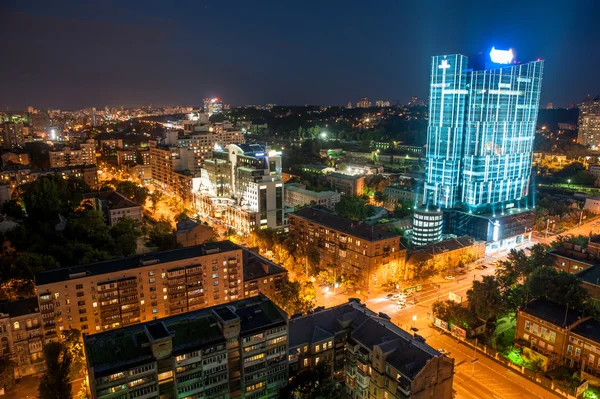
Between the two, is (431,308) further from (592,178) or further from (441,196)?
(592,178)

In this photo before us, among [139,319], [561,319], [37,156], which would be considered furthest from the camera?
[37,156]

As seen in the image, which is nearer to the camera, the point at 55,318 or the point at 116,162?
the point at 55,318

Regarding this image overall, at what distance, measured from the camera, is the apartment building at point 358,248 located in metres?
37.1

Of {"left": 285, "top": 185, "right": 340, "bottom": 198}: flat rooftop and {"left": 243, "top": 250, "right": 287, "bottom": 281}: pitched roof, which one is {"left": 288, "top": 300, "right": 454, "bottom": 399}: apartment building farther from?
{"left": 285, "top": 185, "right": 340, "bottom": 198}: flat rooftop

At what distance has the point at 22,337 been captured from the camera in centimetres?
2594

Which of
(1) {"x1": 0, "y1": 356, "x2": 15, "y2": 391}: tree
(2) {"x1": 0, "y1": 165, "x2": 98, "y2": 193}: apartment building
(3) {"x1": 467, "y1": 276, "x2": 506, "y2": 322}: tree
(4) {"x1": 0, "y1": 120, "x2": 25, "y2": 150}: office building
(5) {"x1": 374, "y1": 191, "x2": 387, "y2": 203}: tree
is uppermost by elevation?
(4) {"x1": 0, "y1": 120, "x2": 25, "y2": 150}: office building

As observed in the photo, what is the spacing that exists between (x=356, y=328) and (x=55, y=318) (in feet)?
63.8

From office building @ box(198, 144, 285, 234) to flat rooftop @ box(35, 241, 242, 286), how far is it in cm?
1760

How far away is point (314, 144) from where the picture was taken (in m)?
116

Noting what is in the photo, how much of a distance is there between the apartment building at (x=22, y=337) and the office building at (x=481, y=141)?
36901mm

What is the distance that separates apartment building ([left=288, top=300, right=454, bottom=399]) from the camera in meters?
20.4

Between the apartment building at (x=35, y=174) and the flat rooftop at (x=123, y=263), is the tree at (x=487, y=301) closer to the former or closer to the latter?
the flat rooftop at (x=123, y=263)

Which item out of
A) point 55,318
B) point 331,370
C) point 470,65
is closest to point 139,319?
point 55,318

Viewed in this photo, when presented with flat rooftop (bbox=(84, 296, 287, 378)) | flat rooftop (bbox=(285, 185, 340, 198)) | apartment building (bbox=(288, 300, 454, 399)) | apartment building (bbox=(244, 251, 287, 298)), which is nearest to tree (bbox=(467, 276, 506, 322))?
apartment building (bbox=(288, 300, 454, 399))
